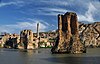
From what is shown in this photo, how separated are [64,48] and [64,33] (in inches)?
375

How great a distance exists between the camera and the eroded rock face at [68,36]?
496ft

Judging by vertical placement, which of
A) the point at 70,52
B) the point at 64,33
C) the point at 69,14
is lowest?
the point at 70,52

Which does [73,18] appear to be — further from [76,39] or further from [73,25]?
[76,39]

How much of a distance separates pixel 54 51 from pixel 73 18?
21.8 metres

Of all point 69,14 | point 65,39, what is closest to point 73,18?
point 69,14

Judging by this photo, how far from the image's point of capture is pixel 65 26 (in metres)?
161

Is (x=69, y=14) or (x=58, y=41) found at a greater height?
(x=69, y=14)

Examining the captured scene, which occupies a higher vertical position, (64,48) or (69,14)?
(69,14)

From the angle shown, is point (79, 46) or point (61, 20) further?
point (61, 20)

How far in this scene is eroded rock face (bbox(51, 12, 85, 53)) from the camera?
496 feet

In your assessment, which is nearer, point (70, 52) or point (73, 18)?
point (70, 52)

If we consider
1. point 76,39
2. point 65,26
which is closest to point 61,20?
point 65,26

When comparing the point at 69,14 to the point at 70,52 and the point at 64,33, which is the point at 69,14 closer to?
the point at 64,33

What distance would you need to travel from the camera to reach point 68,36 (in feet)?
509
